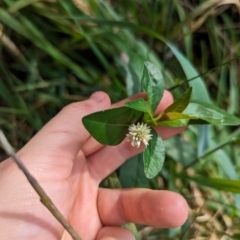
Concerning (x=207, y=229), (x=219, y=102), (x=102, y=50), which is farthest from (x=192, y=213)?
(x=102, y=50)

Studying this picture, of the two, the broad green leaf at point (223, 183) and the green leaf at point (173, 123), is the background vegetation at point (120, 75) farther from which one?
the green leaf at point (173, 123)

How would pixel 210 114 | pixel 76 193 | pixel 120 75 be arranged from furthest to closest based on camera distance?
1. pixel 120 75
2. pixel 76 193
3. pixel 210 114

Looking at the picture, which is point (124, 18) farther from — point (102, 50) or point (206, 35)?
point (206, 35)

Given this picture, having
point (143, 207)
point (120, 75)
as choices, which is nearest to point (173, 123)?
point (143, 207)

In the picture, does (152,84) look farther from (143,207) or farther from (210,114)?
(143,207)

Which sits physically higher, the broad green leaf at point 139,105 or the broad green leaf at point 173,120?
the broad green leaf at point 139,105

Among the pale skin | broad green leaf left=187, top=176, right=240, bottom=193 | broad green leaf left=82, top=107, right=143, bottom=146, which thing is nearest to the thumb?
the pale skin

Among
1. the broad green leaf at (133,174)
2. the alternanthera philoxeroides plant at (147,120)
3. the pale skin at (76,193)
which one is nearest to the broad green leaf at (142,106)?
the alternanthera philoxeroides plant at (147,120)
